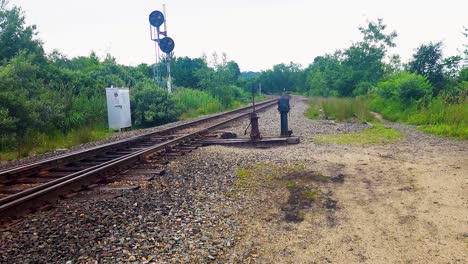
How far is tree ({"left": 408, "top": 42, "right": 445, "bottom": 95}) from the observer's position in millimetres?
18750

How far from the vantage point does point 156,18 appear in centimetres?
2588

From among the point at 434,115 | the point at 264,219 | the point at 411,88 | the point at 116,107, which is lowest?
the point at 264,219

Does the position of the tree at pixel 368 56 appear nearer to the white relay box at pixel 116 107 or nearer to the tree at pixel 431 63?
the tree at pixel 431 63

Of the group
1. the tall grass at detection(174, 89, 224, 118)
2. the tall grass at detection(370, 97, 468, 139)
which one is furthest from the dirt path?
the tall grass at detection(174, 89, 224, 118)

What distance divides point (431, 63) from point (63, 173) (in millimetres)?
19573

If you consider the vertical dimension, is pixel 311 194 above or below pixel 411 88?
below

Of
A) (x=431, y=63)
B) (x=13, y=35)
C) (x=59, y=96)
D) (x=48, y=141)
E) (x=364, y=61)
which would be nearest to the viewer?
(x=48, y=141)

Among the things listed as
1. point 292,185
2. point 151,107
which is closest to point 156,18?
point 151,107

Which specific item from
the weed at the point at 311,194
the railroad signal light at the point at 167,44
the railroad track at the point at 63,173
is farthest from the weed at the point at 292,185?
the railroad signal light at the point at 167,44

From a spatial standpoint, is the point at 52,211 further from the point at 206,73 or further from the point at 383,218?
the point at 206,73

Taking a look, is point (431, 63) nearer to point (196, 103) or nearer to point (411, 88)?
point (411, 88)

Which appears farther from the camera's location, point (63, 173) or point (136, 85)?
point (136, 85)

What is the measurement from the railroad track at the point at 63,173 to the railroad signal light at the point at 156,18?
18261 mm

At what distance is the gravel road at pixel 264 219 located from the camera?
331 centimetres
